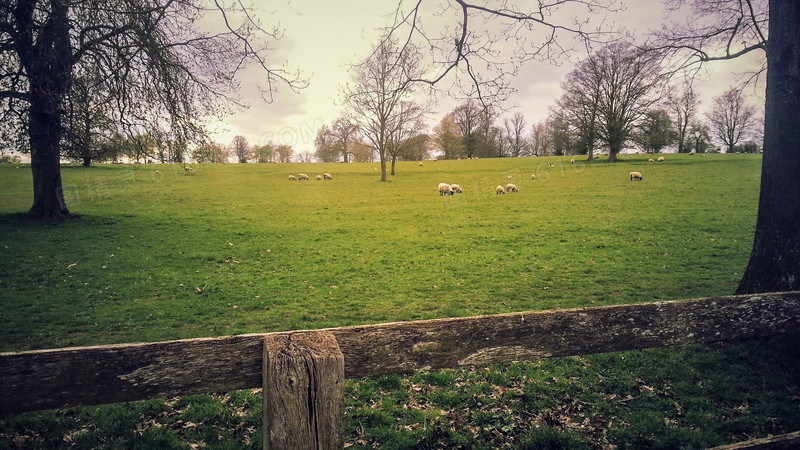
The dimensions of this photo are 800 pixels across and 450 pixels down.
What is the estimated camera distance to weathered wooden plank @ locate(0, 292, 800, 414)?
2.30 meters

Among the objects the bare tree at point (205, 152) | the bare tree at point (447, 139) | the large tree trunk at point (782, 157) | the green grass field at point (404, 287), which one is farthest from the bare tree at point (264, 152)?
the large tree trunk at point (782, 157)

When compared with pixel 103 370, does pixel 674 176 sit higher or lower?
higher

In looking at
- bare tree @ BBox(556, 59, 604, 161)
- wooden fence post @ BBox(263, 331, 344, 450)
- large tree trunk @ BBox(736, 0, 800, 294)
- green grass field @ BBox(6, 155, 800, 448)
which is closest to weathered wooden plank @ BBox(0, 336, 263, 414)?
wooden fence post @ BBox(263, 331, 344, 450)

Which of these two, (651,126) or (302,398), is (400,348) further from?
(651,126)

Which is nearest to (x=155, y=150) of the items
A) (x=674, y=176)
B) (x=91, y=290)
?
(x=91, y=290)

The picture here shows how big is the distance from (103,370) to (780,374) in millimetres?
8126

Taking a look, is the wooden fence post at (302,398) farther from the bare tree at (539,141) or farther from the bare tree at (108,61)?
the bare tree at (539,141)

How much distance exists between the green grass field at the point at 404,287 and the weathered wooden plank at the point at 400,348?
77.6 inches

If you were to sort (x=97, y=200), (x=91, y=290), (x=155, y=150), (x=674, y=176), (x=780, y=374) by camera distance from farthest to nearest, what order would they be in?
(x=674, y=176), (x=97, y=200), (x=155, y=150), (x=91, y=290), (x=780, y=374)

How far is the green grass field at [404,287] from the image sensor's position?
15.9ft

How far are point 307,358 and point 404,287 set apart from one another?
30.0ft

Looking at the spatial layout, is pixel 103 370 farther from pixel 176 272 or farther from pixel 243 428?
pixel 176 272

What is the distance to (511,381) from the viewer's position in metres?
5.88

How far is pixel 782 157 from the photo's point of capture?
20.3ft
